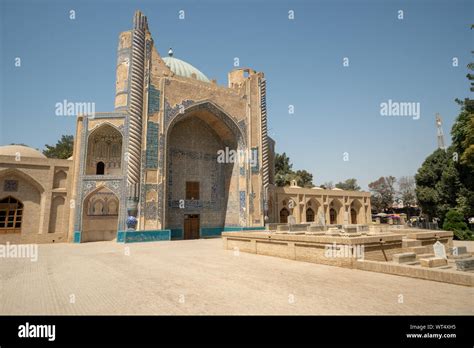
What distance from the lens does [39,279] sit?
7.27 metres

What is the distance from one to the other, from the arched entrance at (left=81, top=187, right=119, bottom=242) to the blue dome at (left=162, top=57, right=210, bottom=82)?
1326cm

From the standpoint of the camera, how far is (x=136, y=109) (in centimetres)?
1925

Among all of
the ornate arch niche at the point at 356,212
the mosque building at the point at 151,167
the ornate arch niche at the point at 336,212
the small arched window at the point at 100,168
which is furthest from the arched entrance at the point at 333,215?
the small arched window at the point at 100,168

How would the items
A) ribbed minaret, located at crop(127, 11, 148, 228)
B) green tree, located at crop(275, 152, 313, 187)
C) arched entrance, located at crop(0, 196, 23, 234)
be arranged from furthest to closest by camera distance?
green tree, located at crop(275, 152, 313, 187) → ribbed minaret, located at crop(127, 11, 148, 228) → arched entrance, located at crop(0, 196, 23, 234)

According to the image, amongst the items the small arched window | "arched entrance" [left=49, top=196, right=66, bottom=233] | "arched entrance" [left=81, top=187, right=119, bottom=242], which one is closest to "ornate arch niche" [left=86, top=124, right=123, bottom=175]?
the small arched window

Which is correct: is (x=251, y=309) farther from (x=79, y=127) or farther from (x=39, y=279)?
(x=79, y=127)

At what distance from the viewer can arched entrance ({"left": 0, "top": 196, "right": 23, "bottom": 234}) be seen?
18219 millimetres

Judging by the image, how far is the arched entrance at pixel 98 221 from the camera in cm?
2025

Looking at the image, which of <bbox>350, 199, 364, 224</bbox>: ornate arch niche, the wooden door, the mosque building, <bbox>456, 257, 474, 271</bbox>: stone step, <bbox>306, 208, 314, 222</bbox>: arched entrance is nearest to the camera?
<bbox>456, 257, 474, 271</bbox>: stone step

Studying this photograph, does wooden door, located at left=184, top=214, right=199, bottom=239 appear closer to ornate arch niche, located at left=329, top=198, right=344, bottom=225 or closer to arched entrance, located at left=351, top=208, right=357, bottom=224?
ornate arch niche, located at left=329, top=198, right=344, bottom=225

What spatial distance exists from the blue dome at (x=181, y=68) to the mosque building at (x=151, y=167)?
128 cm
